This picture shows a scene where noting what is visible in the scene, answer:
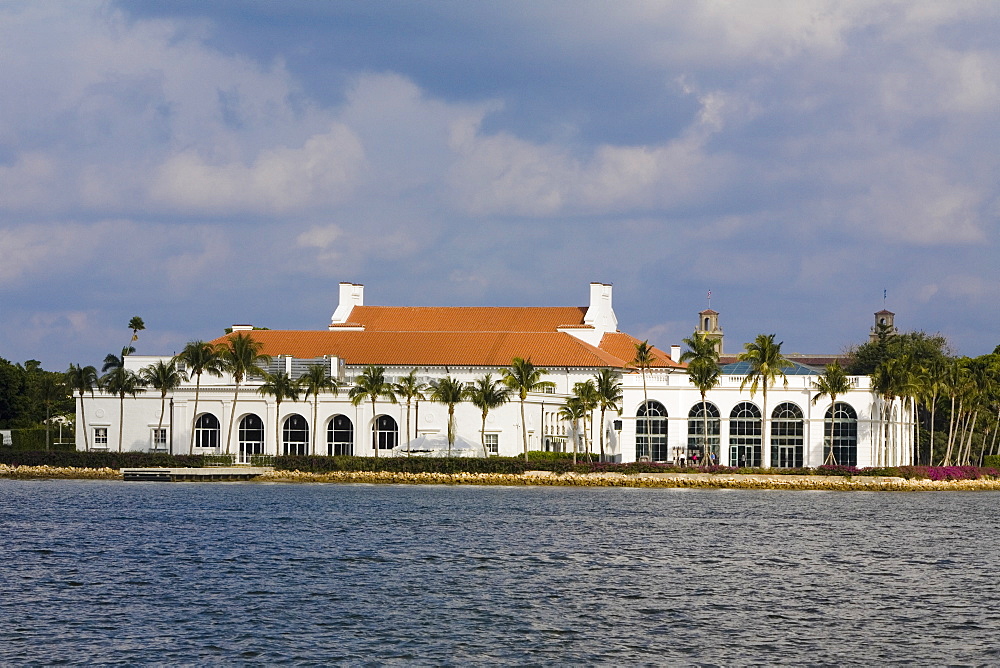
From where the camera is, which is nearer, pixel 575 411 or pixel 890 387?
pixel 890 387

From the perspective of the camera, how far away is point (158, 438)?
99.0 meters

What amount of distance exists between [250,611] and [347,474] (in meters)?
54.2

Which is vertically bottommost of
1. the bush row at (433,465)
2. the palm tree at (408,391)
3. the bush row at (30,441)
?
the bush row at (433,465)

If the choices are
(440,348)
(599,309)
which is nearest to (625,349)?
(599,309)

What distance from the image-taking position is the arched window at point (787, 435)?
90.8 m

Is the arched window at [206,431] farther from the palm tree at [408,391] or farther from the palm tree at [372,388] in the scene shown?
the palm tree at [408,391]

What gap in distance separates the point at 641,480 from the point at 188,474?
28.7 m

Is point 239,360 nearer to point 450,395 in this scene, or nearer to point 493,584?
point 450,395

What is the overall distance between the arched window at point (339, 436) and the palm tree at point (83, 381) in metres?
17.1

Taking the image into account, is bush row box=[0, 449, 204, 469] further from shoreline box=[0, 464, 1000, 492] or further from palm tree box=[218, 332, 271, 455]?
palm tree box=[218, 332, 271, 455]

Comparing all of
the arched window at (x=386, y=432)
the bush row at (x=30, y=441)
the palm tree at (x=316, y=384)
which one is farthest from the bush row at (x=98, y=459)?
the arched window at (x=386, y=432)

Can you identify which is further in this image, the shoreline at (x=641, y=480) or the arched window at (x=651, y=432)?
the arched window at (x=651, y=432)

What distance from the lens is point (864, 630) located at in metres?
30.7

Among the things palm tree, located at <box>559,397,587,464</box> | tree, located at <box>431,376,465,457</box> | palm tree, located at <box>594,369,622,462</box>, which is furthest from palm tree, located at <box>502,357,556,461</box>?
palm tree, located at <box>594,369,622,462</box>
